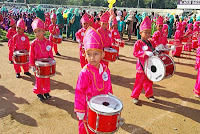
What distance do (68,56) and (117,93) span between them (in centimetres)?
486

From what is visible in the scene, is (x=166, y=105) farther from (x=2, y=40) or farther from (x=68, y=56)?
(x=2, y=40)

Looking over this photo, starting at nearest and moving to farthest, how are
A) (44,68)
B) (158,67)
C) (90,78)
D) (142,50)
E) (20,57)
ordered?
(90,78) < (158,67) < (44,68) < (142,50) < (20,57)

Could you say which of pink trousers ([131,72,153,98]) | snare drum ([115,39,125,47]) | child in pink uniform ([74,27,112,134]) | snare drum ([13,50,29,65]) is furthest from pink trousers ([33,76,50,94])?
snare drum ([115,39,125,47])

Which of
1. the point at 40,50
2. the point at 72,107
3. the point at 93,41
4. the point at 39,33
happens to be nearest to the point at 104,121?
the point at 93,41

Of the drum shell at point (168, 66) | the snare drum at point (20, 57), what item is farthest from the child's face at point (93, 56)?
the snare drum at point (20, 57)

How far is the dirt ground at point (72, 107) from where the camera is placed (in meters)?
4.04

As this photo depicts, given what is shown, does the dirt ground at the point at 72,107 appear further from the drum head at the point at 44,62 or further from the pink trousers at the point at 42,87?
the drum head at the point at 44,62

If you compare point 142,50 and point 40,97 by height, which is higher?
point 142,50

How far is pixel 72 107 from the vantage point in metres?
4.84

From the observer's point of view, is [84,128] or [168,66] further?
[168,66]

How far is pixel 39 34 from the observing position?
15.7ft

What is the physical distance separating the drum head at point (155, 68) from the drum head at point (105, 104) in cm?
198

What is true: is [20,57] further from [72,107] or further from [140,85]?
[140,85]

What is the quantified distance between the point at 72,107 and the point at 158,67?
7.79ft
